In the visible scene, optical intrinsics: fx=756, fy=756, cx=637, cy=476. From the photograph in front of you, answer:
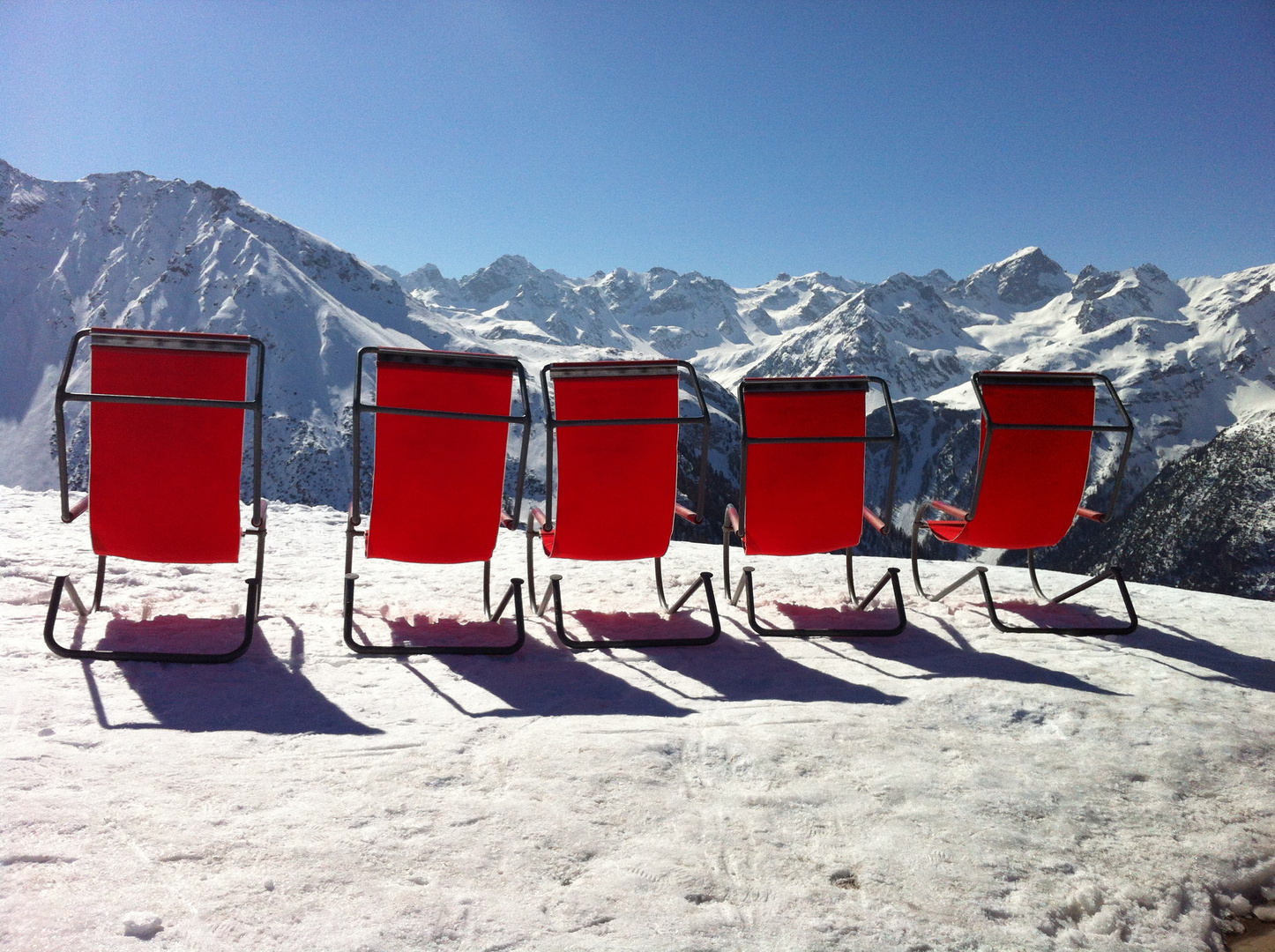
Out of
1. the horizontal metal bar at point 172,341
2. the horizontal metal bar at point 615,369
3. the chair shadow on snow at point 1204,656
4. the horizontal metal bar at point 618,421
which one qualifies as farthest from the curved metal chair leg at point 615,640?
the chair shadow on snow at point 1204,656

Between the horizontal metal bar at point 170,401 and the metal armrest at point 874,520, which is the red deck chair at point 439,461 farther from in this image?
the metal armrest at point 874,520

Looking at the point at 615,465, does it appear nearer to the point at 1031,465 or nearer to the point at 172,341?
the point at 172,341

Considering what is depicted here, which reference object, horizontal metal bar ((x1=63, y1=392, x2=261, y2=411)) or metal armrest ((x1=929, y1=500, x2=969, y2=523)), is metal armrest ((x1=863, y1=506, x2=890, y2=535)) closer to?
metal armrest ((x1=929, y1=500, x2=969, y2=523))

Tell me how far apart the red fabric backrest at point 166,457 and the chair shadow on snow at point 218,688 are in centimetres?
42

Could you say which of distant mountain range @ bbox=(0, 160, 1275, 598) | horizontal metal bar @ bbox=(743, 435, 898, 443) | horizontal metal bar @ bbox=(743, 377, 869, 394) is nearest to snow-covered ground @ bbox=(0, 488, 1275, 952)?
horizontal metal bar @ bbox=(743, 435, 898, 443)

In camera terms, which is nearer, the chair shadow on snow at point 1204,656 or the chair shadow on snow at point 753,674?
the chair shadow on snow at point 753,674

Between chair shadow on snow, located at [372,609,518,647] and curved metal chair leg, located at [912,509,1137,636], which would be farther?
curved metal chair leg, located at [912,509,1137,636]

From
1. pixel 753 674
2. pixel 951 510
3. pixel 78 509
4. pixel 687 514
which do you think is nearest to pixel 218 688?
pixel 78 509

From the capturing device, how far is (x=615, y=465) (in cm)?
442

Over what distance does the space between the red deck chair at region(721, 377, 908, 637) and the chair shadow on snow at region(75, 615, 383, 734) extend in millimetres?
2485

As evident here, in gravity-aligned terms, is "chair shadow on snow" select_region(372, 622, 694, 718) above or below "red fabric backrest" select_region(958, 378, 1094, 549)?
below

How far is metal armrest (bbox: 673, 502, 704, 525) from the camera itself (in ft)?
14.8

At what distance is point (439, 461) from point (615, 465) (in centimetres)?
100

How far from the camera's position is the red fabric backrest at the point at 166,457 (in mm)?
3789
